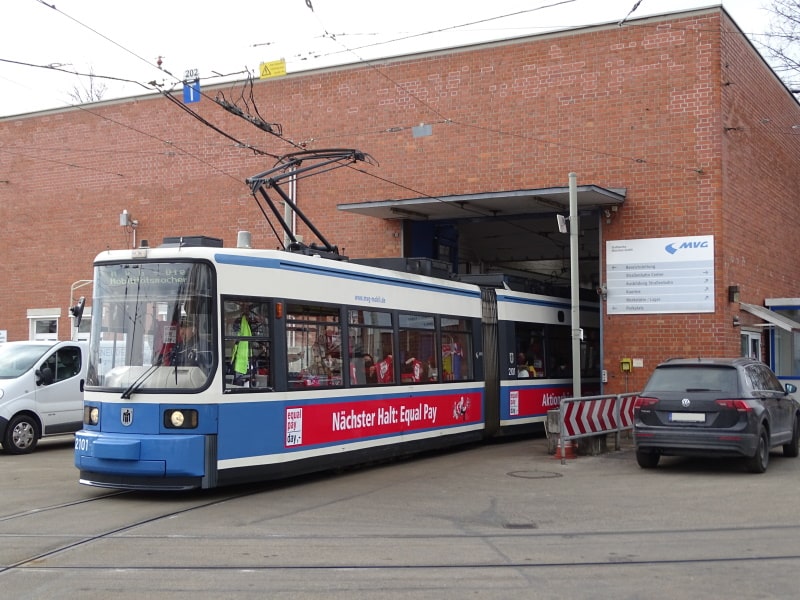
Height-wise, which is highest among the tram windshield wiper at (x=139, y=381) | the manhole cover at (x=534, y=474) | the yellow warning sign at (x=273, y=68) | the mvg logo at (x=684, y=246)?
the yellow warning sign at (x=273, y=68)

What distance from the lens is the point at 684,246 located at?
19.5 metres

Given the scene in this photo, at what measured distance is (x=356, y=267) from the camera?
13.5m

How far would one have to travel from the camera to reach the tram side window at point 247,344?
11.1 metres

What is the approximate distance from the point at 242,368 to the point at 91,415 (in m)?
1.93

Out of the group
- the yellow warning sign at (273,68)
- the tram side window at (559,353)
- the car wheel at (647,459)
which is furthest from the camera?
the tram side window at (559,353)

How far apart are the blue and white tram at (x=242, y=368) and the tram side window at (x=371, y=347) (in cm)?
3

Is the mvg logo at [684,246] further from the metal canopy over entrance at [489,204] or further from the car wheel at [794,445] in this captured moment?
the car wheel at [794,445]

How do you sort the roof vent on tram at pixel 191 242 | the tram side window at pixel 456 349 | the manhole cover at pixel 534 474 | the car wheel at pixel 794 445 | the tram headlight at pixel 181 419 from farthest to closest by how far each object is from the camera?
the tram side window at pixel 456 349 → the car wheel at pixel 794 445 → the manhole cover at pixel 534 474 → the roof vent on tram at pixel 191 242 → the tram headlight at pixel 181 419

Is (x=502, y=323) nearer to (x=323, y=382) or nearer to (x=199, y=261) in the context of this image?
(x=323, y=382)

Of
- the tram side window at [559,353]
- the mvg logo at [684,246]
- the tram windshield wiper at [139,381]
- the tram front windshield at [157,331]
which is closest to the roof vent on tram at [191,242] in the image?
the tram front windshield at [157,331]

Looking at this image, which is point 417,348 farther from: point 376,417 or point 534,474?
point 534,474

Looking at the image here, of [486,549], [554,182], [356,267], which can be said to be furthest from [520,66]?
[486,549]

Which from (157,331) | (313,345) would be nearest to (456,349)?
(313,345)

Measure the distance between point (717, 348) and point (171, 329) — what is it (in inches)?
487
